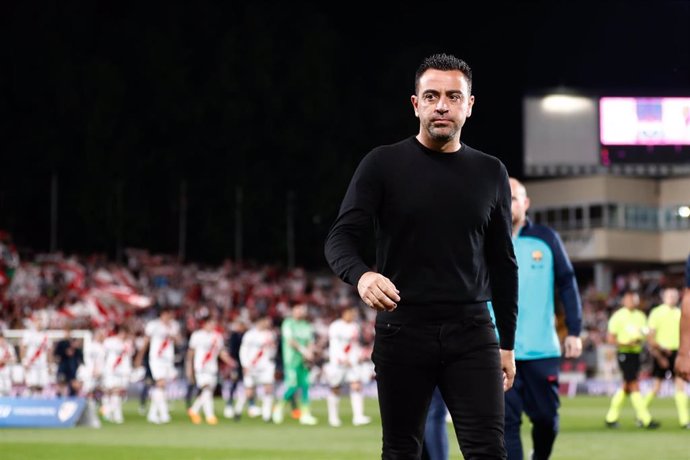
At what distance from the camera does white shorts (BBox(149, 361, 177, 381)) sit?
26516 millimetres

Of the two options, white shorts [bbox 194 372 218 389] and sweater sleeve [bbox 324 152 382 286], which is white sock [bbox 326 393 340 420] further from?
sweater sleeve [bbox 324 152 382 286]

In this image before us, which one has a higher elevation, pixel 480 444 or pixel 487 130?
pixel 487 130

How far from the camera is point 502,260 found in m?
6.25

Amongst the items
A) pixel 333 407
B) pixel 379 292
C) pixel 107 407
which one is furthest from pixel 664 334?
pixel 379 292

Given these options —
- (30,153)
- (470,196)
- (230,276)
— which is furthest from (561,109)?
(470,196)

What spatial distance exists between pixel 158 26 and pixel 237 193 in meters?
9.40

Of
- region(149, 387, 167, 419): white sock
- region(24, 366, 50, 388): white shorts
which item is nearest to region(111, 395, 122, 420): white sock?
region(149, 387, 167, 419): white sock

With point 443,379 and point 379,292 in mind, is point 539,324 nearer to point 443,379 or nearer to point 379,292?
point 443,379

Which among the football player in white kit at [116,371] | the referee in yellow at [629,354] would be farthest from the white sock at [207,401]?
the referee in yellow at [629,354]

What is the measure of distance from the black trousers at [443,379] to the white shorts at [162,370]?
20732 millimetres

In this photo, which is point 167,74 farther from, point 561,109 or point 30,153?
point 561,109

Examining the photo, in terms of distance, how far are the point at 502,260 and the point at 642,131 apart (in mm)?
31239

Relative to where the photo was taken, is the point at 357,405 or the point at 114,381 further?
the point at 114,381

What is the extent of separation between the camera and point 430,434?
980 centimetres
